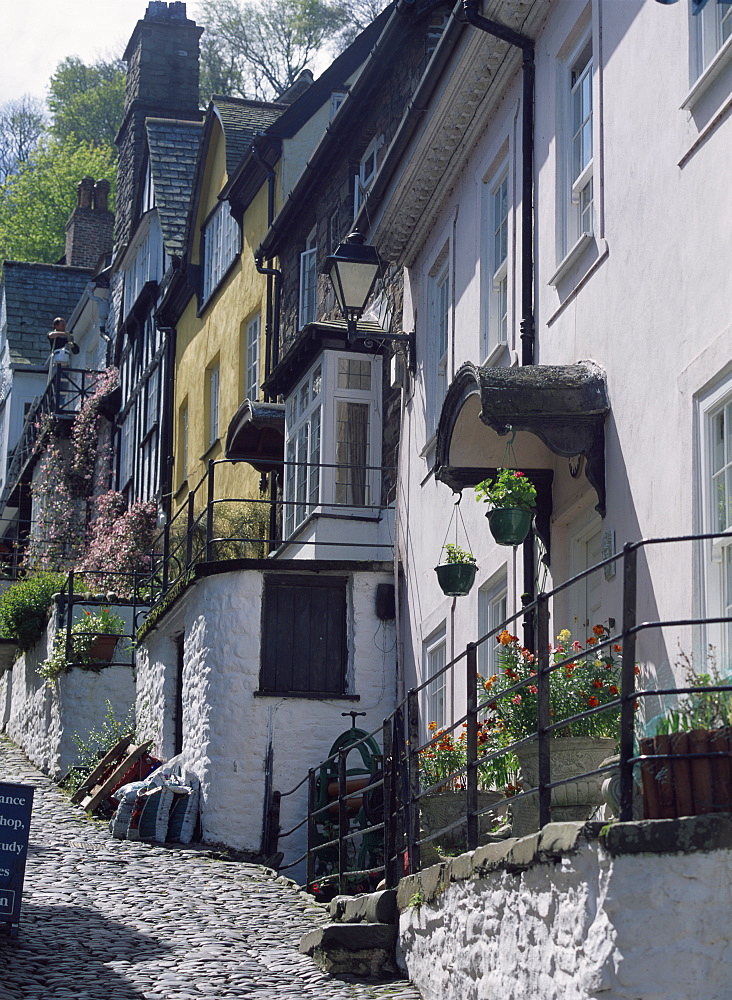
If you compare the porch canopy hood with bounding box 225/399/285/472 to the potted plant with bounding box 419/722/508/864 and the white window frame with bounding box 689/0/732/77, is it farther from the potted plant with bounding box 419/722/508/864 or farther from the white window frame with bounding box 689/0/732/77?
the white window frame with bounding box 689/0/732/77

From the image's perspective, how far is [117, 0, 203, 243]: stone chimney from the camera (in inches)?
1395

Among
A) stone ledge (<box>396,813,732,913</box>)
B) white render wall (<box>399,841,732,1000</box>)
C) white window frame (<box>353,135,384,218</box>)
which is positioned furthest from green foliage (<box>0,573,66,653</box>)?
white render wall (<box>399,841,732,1000</box>)

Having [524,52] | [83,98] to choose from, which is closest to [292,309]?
[524,52]

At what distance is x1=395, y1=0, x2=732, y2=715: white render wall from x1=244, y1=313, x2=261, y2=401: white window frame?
407 inches

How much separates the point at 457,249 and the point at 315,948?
22.5 ft

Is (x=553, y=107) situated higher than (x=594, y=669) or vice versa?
(x=553, y=107)

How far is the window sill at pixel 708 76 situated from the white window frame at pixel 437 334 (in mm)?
5874

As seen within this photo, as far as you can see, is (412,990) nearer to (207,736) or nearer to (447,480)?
(447,480)

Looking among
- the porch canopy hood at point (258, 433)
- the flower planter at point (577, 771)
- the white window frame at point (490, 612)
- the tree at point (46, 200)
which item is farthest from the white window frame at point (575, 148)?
the tree at point (46, 200)

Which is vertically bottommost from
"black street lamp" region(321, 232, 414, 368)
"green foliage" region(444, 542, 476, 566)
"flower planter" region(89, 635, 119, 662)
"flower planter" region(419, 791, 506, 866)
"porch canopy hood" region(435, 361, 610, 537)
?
"flower planter" region(419, 791, 506, 866)

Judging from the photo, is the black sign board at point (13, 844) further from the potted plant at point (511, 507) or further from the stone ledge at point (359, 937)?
→ the potted plant at point (511, 507)

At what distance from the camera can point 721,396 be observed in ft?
27.4

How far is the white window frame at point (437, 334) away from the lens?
49.5 ft

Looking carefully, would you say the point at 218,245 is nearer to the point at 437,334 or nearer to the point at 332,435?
the point at 332,435
